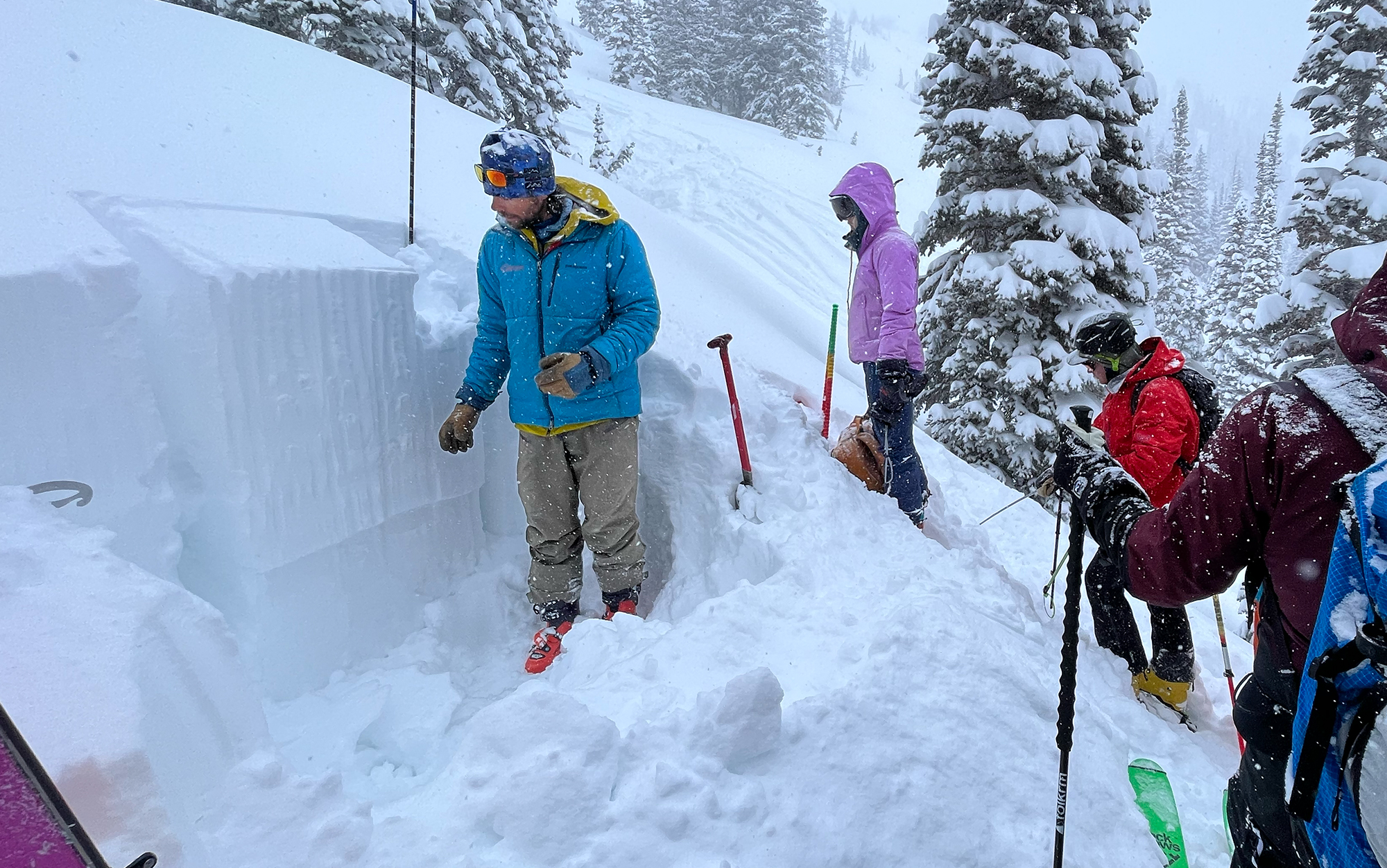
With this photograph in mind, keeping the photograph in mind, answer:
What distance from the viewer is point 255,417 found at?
296cm

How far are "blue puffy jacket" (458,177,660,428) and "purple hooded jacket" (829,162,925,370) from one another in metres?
1.56

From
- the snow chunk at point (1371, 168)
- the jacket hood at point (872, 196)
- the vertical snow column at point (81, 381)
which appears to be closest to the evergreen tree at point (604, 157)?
the snow chunk at point (1371, 168)

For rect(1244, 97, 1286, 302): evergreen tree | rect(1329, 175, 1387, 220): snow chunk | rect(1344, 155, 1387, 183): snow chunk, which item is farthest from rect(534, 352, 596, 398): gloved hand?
rect(1244, 97, 1286, 302): evergreen tree

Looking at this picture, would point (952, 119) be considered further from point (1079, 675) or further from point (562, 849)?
point (562, 849)

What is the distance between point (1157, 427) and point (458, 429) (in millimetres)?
3312

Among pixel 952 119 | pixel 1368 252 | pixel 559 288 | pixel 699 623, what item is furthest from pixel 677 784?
pixel 1368 252

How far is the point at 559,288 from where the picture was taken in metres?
3.26

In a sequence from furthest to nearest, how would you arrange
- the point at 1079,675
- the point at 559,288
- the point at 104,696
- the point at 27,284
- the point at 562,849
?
the point at 1079,675 < the point at 559,288 < the point at 27,284 < the point at 562,849 < the point at 104,696

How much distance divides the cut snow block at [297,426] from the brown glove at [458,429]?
1.19 feet

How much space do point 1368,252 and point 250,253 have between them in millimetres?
12932

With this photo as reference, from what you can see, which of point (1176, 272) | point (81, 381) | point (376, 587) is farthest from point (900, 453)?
point (1176, 272)

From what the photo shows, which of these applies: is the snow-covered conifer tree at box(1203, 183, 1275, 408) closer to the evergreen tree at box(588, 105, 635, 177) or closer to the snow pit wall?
the evergreen tree at box(588, 105, 635, 177)

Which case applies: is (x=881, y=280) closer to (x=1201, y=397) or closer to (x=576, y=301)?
(x=1201, y=397)

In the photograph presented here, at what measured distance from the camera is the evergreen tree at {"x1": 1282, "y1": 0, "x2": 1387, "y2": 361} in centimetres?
1018
